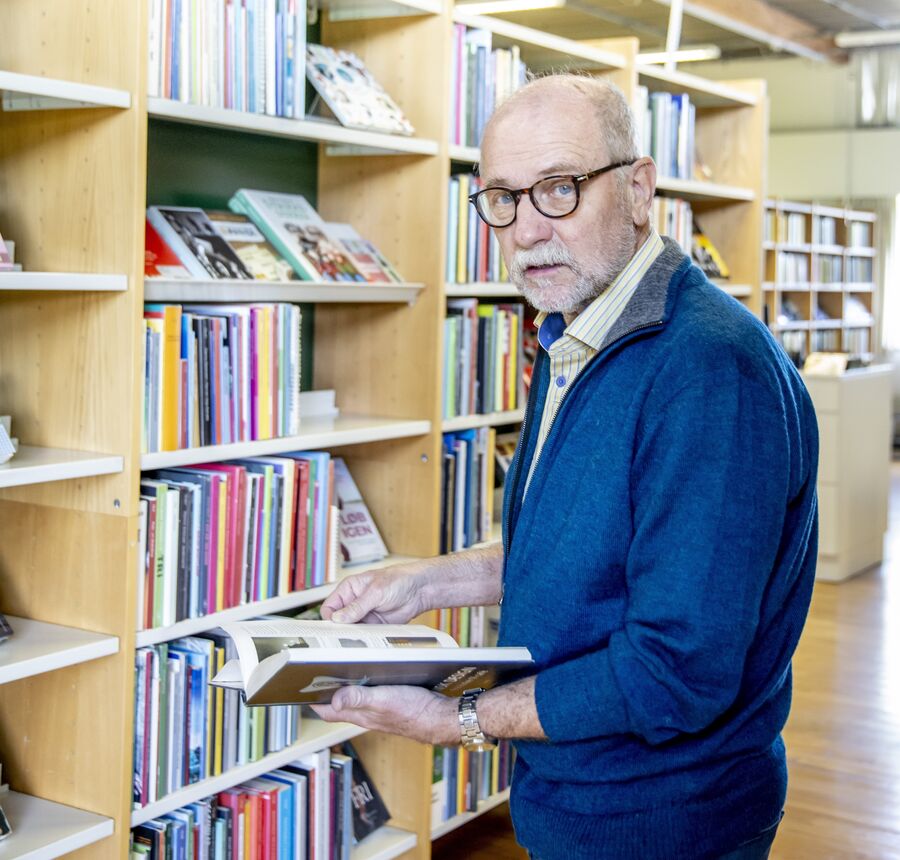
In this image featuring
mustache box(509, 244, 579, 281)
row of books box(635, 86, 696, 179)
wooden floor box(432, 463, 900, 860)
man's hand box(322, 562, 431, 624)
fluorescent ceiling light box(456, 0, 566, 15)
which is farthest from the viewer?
fluorescent ceiling light box(456, 0, 566, 15)

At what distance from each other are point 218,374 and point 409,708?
121cm

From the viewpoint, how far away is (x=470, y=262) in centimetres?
338

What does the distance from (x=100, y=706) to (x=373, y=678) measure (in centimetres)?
108

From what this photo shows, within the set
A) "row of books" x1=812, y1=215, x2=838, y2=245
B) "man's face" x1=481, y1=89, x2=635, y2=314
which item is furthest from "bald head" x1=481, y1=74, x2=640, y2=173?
"row of books" x1=812, y1=215, x2=838, y2=245

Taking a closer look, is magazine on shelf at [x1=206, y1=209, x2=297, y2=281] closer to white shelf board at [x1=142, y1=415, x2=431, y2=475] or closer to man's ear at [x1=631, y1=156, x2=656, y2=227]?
white shelf board at [x1=142, y1=415, x2=431, y2=475]

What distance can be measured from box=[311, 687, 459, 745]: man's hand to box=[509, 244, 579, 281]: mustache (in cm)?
55

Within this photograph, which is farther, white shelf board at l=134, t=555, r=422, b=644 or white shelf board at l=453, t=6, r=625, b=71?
white shelf board at l=453, t=6, r=625, b=71

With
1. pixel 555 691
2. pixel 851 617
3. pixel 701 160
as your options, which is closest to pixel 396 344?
pixel 555 691

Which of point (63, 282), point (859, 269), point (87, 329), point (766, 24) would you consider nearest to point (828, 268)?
point (859, 269)

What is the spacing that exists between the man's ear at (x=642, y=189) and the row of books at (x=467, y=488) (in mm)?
1741

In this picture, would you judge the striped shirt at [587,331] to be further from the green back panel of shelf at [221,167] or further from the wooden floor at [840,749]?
the wooden floor at [840,749]

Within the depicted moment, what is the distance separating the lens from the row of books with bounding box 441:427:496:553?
335 centimetres

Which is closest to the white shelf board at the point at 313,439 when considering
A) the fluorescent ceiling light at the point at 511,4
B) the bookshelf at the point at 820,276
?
the fluorescent ceiling light at the point at 511,4

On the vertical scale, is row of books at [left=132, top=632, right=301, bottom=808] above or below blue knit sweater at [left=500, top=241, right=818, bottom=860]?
below
